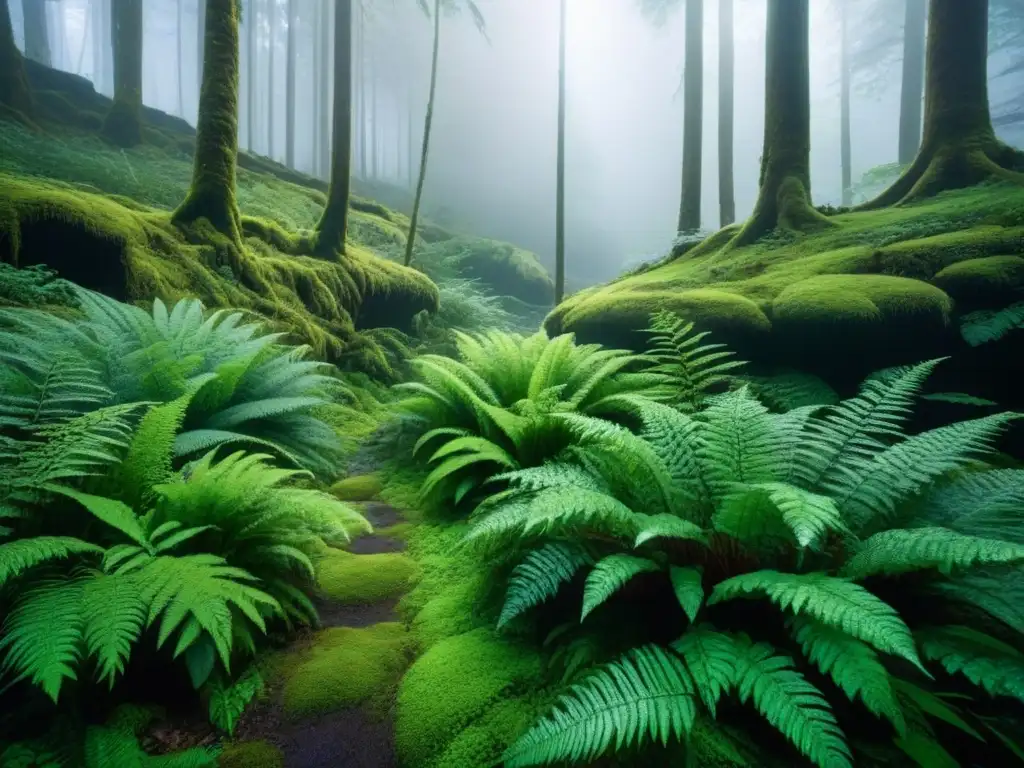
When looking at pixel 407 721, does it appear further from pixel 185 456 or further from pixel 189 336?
pixel 189 336

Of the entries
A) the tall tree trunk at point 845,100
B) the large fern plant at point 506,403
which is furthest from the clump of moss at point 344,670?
the tall tree trunk at point 845,100

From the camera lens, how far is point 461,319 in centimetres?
1227

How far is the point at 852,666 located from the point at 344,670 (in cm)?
168

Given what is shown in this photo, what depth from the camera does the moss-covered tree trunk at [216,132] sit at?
6312 millimetres

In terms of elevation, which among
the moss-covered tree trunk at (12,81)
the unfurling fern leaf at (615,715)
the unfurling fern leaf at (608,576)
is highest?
the moss-covered tree trunk at (12,81)

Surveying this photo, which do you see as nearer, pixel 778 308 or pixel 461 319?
pixel 778 308

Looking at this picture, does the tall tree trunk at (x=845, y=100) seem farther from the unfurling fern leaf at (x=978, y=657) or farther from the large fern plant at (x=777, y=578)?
the unfurling fern leaf at (x=978, y=657)

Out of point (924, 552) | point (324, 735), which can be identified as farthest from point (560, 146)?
point (324, 735)

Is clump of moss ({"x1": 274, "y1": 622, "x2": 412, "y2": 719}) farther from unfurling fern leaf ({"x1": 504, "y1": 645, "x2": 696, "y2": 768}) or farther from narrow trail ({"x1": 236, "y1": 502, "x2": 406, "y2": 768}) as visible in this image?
unfurling fern leaf ({"x1": 504, "y1": 645, "x2": 696, "y2": 768})

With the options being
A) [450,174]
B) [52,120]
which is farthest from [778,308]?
[450,174]

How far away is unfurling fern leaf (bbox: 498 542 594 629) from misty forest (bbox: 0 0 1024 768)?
1 centimetres

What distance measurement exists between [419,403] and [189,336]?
1782mm

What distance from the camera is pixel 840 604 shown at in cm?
139

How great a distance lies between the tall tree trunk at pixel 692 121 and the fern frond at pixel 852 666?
10.5 meters
